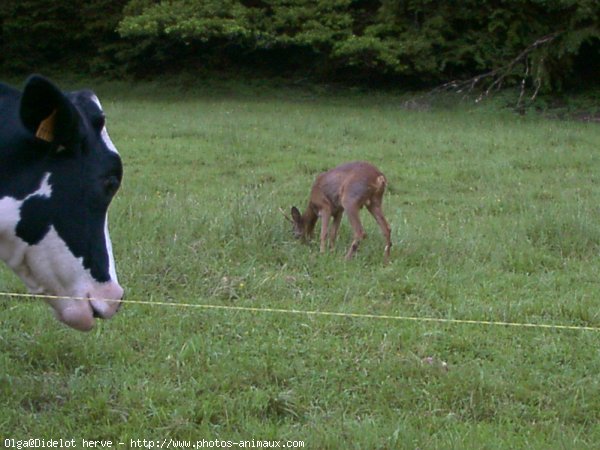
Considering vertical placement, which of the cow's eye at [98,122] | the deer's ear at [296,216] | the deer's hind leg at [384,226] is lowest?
the deer's ear at [296,216]

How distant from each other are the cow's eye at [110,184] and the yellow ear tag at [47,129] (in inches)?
10.9

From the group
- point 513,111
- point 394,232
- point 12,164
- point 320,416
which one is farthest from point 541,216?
point 513,111

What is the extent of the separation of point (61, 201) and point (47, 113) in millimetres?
346

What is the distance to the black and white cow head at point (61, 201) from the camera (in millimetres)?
3227

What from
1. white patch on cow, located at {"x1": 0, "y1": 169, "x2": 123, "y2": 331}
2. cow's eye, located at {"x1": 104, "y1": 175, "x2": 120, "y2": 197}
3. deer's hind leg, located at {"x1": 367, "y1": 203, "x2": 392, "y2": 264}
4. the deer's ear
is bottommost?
the deer's ear

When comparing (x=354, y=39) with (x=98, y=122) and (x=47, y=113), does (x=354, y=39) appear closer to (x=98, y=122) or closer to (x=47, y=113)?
(x=98, y=122)

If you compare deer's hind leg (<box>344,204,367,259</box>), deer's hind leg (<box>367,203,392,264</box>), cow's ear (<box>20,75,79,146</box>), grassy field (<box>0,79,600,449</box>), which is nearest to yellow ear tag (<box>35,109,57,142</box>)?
cow's ear (<box>20,75,79,146</box>)

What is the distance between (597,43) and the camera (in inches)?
909

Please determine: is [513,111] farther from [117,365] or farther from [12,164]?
[12,164]

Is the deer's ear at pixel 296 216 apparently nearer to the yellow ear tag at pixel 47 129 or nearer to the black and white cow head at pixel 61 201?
the black and white cow head at pixel 61 201

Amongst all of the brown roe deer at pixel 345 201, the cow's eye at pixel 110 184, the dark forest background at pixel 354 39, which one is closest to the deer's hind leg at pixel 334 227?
the brown roe deer at pixel 345 201

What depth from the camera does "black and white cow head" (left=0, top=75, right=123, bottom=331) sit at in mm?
3227

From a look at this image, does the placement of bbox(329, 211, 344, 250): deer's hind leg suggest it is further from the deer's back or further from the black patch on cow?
the black patch on cow

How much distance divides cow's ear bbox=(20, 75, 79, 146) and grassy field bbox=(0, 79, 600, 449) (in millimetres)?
1815
